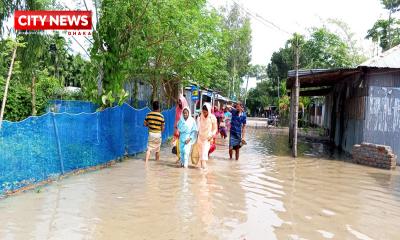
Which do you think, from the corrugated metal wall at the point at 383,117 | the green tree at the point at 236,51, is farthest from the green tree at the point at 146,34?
the green tree at the point at 236,51

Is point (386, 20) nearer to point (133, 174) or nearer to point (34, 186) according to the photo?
point (133, 174)

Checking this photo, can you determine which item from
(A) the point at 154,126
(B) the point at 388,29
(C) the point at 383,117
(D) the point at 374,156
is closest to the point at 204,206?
(A) the point at 154,126

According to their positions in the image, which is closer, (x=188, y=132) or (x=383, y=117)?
(x=188, y=132)

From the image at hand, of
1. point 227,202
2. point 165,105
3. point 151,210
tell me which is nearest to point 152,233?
point 151,210

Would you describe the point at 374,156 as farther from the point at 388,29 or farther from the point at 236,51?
the point at 236,51

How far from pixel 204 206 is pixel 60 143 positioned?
11.0 feet

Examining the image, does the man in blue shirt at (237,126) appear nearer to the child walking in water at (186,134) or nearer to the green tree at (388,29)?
the child walking in water at (186,134)

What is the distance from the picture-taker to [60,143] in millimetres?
8477

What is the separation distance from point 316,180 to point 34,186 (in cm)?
637

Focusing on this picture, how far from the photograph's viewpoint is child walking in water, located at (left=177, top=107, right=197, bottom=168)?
1102 cm

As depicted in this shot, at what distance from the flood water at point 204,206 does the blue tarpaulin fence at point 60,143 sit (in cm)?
32

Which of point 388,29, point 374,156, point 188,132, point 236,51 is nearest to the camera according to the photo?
point 188,132

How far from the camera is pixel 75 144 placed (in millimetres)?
9125

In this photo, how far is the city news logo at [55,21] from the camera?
11227mm
